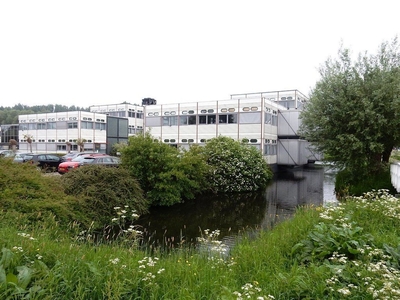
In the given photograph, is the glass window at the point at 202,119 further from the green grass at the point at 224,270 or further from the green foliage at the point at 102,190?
the green grass at the point at 224,270

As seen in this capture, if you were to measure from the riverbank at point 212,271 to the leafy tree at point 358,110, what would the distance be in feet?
29.3

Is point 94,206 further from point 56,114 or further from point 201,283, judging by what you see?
point 56,114

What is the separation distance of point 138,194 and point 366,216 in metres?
8.33

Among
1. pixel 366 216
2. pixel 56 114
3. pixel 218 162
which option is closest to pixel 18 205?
pixel 366 216

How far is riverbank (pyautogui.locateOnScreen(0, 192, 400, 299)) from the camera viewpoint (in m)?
3.08

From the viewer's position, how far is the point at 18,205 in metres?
7.32

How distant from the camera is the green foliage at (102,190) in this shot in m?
9.88

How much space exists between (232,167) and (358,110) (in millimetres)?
8083

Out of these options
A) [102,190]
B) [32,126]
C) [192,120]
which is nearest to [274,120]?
[192,120]

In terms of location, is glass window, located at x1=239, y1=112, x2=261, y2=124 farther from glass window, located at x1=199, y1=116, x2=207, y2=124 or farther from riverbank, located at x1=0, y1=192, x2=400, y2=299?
riverbank, located at x1=0, y1=192, x2=400, y2=299

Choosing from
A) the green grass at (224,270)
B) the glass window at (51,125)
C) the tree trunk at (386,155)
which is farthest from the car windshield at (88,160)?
the glass window at (51,125)

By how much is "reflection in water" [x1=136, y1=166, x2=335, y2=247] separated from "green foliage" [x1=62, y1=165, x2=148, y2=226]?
1068 mm

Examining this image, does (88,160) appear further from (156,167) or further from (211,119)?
(211,119)

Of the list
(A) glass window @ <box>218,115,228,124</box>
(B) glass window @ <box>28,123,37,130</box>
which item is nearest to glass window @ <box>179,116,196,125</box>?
(A) glass window @ <box>218,115,228,124</box>
